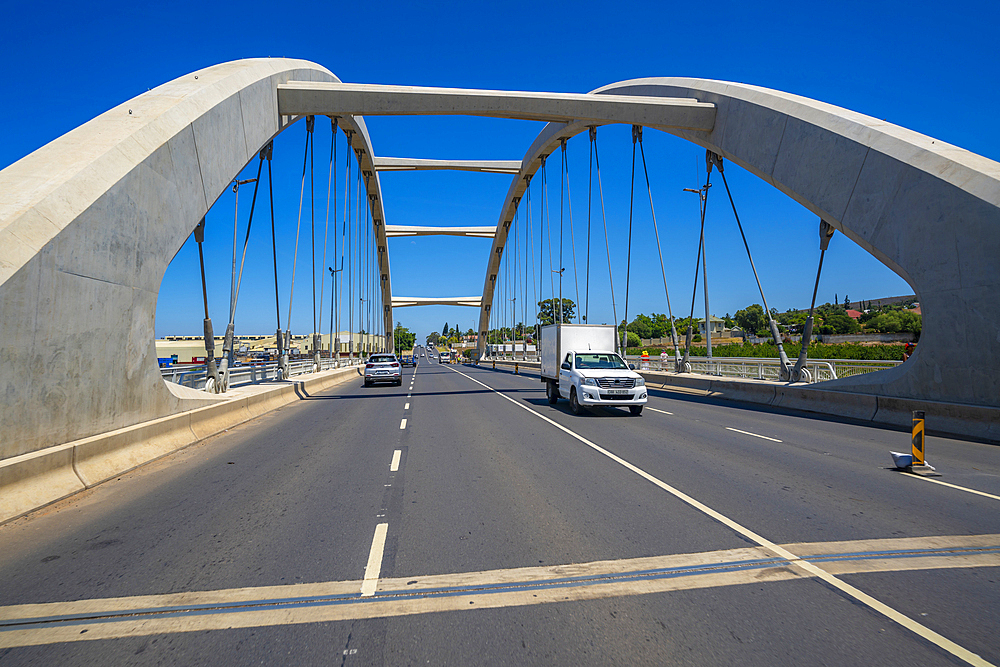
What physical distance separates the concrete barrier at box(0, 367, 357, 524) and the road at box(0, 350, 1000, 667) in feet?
0.76

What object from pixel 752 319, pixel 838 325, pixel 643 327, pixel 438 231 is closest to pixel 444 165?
pixel 438 231

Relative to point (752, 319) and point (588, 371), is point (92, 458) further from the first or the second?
point (752, 319)

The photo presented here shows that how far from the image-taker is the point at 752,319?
110438 millimetres

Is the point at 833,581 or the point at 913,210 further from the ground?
the point at 913,210

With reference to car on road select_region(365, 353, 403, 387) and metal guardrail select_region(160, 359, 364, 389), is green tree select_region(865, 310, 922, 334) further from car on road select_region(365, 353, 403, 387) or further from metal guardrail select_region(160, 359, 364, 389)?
metal guardrail select_region(160, 359, 364, 389)

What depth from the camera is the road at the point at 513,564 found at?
331 centimetres

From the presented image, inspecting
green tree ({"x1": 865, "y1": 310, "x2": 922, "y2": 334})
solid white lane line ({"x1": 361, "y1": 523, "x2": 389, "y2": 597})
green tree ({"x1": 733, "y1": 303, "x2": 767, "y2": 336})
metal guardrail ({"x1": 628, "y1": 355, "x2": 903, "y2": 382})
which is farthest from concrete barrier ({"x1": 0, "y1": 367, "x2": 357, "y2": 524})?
green tree ({"x1": 733, "y1": 303, "x2": 767, "y2": 336})

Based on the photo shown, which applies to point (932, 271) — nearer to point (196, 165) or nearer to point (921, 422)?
point (921, 422)

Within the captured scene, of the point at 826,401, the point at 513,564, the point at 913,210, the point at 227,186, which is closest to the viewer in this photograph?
the point at 513,564

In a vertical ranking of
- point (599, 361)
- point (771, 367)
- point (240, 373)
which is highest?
point (599, 361)

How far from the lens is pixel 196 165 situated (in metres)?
11.6

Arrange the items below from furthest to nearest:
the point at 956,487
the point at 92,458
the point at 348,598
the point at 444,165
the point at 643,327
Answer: the point at 643,327 → the point at 444,165 → the point at 92,458 → the point at 956,487 → the point at 348,598

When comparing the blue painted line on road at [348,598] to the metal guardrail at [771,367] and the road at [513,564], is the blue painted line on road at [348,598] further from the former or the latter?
the metal guardrail at [771,367]

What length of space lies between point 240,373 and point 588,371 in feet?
46.4
